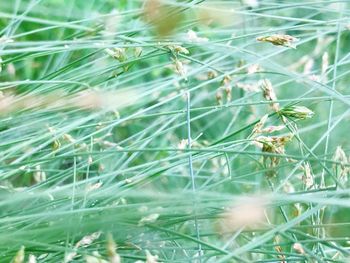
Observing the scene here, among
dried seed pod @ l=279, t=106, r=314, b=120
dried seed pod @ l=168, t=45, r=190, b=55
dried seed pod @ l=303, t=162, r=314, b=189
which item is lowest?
dried seed pod @ l=303, t=162, r=314, b=189

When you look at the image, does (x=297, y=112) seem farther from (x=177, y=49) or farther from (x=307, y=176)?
(x=177, y=49)

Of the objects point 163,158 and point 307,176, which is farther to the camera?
point 163,158

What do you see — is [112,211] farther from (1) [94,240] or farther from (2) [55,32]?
(2) [55,32]

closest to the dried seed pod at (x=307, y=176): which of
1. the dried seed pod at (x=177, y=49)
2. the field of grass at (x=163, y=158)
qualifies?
the field of grass at (x=163, y=158)

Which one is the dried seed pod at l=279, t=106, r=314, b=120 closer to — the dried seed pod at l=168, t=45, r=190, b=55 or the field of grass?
the field of grass

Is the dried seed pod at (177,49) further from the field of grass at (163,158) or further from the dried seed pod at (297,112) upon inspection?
the dried seed pod at (297,112)

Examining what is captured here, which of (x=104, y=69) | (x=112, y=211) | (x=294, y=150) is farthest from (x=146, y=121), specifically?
(x=112, y=211)

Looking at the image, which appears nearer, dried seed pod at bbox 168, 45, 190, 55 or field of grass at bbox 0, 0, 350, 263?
field of grass at bbox 0, 0, 350, 263

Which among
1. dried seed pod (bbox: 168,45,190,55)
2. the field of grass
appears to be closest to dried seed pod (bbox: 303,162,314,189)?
the field of grass


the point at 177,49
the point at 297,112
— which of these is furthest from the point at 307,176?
the point at 177,49

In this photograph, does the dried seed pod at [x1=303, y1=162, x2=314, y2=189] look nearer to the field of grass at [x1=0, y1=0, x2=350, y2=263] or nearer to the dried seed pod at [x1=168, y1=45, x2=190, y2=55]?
the field of grass at [x1=0, y1=0, x2=350, y2=263]

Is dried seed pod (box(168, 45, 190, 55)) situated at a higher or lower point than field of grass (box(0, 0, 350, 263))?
higher
